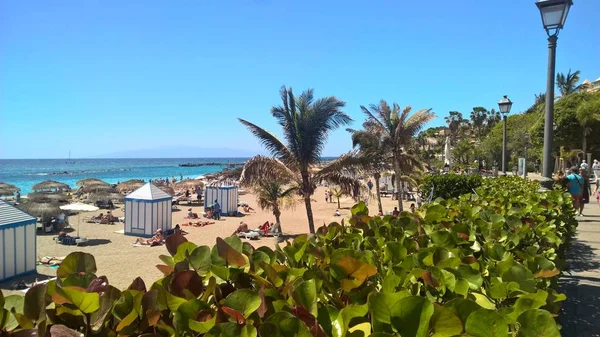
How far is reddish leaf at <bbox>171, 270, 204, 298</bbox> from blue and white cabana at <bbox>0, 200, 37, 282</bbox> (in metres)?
13.3

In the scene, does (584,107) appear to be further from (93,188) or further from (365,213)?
(93,188)

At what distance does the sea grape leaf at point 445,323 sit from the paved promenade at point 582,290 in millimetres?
2567

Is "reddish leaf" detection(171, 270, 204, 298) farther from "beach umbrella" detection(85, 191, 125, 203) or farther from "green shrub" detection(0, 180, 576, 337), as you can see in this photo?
"beach umbrella" detection(85, 191, 125, 203)

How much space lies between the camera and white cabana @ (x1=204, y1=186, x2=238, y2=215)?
1071 inches

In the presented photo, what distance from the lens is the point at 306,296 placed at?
1.17 metres

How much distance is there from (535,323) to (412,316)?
364mm

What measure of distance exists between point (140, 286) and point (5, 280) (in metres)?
13.5

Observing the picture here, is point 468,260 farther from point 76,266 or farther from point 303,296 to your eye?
point 76,266

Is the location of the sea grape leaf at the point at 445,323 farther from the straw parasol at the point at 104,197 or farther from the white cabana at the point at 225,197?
the straw parasol at the point at 104,197

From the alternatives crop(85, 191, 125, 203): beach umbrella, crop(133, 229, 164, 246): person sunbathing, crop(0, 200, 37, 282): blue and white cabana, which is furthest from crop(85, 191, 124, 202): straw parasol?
crop(0, 200, 37, 282): blue and white cabana

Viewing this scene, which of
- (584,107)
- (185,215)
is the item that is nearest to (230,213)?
(185,215)

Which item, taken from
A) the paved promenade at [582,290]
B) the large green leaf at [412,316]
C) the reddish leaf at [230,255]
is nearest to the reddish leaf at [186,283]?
the reddish leaf at [230,255]

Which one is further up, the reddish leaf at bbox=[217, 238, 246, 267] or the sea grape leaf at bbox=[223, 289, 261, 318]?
the reddish leaf at bbox=[217, 238, 246, 267]

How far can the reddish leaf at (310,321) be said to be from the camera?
98 cm
